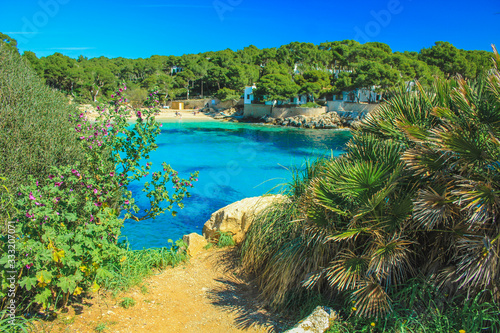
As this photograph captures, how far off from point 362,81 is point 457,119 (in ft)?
153

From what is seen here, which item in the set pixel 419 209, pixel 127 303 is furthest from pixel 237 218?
pixel 419 209

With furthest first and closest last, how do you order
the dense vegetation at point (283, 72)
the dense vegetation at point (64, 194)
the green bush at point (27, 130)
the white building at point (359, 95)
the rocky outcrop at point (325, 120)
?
the white building at point (359, 95) → the dense vegetation at point (283, 72) → the rocky outcrop at point (325, 120) → the green bush at point (27, 130) → the dense vegetation at point (64, 194)

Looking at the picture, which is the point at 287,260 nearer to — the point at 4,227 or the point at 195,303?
the point at 195,303

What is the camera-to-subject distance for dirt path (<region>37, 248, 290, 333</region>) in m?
3.73

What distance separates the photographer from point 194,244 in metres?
6.78

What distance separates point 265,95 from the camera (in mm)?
53125

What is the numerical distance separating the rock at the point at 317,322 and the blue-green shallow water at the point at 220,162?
89.8 inches

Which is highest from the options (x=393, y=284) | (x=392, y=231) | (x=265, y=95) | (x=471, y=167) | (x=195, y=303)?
(x=265, y=95)

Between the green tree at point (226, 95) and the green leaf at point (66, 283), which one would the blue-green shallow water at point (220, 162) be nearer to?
the green leaf at point (66, 283)

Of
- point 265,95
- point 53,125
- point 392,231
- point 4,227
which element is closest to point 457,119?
point 392,231

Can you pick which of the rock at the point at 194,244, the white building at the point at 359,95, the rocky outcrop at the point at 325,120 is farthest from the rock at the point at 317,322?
the white building at the point at 359,95

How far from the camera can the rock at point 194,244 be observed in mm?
6633

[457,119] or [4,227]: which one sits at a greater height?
[457,119]

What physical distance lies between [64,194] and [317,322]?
3.42 metres
